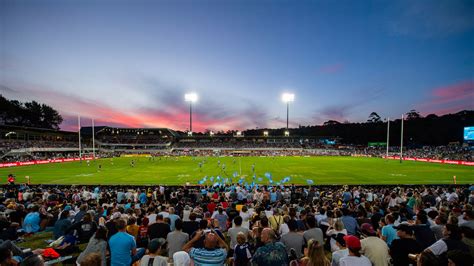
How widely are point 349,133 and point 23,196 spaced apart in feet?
557

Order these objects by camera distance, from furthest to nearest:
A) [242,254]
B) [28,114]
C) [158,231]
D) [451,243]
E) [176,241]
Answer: [28,114]
[158,231]
[176,241]
[451,243]
[242,254]

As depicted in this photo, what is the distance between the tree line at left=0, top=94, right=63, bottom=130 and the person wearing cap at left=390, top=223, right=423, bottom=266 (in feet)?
434

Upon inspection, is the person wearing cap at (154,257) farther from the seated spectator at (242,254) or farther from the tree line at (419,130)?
the tree line at (419,130)

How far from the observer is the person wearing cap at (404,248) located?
4934mm

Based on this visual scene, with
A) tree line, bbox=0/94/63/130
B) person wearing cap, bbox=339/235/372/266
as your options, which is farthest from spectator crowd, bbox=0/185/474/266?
tree line, bbox=0/94/63/130

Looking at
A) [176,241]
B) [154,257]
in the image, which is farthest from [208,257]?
[176,241]

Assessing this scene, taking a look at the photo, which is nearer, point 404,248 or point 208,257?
point 208,257

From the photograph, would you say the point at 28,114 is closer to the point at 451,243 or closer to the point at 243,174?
the point at 243,174

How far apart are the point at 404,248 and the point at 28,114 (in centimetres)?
14421

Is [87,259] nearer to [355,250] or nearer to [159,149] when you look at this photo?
[355,250]

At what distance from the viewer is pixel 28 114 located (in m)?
111

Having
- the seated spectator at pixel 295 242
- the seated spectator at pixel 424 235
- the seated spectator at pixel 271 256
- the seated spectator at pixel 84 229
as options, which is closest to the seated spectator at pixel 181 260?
the seated spectator at pixel 271 256

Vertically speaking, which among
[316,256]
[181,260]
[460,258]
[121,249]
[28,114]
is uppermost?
[28,114]

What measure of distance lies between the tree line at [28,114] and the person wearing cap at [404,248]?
132 m
